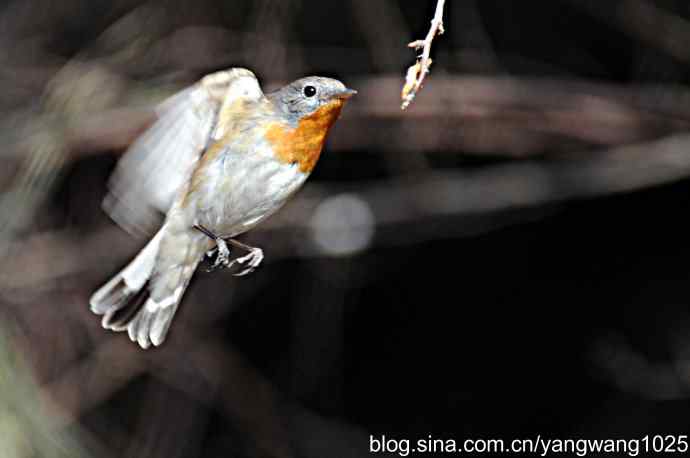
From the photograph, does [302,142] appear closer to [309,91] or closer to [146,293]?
[309,91]

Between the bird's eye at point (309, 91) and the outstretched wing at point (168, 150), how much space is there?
20 centimetres

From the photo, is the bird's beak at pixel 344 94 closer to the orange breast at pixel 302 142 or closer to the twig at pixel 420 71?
the orange breast at pixel 302 142

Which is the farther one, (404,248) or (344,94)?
(404,248)

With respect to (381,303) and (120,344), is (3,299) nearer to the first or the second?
(120,344)

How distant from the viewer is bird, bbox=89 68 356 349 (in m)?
1.70

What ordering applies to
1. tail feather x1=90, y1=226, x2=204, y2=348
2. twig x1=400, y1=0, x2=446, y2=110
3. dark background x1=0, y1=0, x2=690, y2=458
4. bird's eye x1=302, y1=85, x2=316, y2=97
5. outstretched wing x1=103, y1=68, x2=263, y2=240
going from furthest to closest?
1. dark background x1=0, y1=0, x2=690, y2=458
2. tail feather x1=90, y1=226, x2=204, y2=348
3. bird's eye x1=302, y1=85, x2=316, y2=97
4. outstretched wing x1=103, y1=68, x2=263, y2=240
5. twig x1=400, y1=0, x2=446, y2=110

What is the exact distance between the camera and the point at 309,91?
1777mm

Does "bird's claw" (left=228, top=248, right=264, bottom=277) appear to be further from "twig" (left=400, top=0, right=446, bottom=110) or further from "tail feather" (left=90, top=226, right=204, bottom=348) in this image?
"twig" (left=400, top=0, right=446, bottom=110)

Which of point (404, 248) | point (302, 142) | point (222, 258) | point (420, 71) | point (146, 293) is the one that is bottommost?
point (404, 248)

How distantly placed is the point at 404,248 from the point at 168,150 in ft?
8.79

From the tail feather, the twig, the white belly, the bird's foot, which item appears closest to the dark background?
the tail feather

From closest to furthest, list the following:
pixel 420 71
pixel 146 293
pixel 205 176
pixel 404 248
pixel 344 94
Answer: pixel 420 71 → pixel 344 94 → pixel 205 176 → pixel 146 293 → pixel 404 248

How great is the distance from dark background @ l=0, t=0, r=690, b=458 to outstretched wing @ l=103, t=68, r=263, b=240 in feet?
4.44

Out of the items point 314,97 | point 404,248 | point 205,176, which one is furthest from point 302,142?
point 404,248
